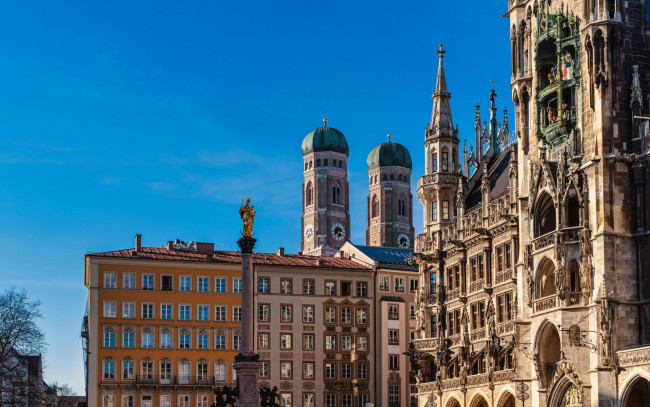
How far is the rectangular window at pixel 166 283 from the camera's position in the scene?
111812mm

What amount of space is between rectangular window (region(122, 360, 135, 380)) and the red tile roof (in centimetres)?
1053

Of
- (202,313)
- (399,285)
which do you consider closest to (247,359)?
(202,313)

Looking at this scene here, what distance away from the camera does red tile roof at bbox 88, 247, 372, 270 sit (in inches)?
4424

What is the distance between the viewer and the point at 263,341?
368 ft

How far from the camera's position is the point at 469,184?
95.0m

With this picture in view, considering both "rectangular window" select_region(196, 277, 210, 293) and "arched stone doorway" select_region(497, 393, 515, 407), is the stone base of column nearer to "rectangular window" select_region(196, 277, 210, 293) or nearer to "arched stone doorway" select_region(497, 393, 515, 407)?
"arched stone doorway" select_region(497, 393, 515, 407)

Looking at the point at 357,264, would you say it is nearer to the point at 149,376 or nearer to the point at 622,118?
the point at 149,376

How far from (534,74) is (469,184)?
21.3m

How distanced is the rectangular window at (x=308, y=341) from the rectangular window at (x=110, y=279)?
65.6 feet

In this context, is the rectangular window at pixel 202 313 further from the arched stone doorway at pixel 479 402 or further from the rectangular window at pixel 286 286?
the arched stone doorway at pixel 479 402

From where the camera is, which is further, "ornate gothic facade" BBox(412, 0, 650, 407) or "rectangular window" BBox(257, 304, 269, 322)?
"rectangular window" BBox(257, 304, 269, 322)

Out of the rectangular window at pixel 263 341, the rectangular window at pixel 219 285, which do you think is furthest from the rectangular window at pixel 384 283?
the rectangular window at pixel 219 285

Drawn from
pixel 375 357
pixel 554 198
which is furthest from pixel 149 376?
pixel 554 198

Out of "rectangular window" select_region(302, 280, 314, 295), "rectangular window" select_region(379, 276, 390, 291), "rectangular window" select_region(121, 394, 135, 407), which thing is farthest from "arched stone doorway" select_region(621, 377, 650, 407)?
"rectangular window" select_region(121, 394, 135, 407)
